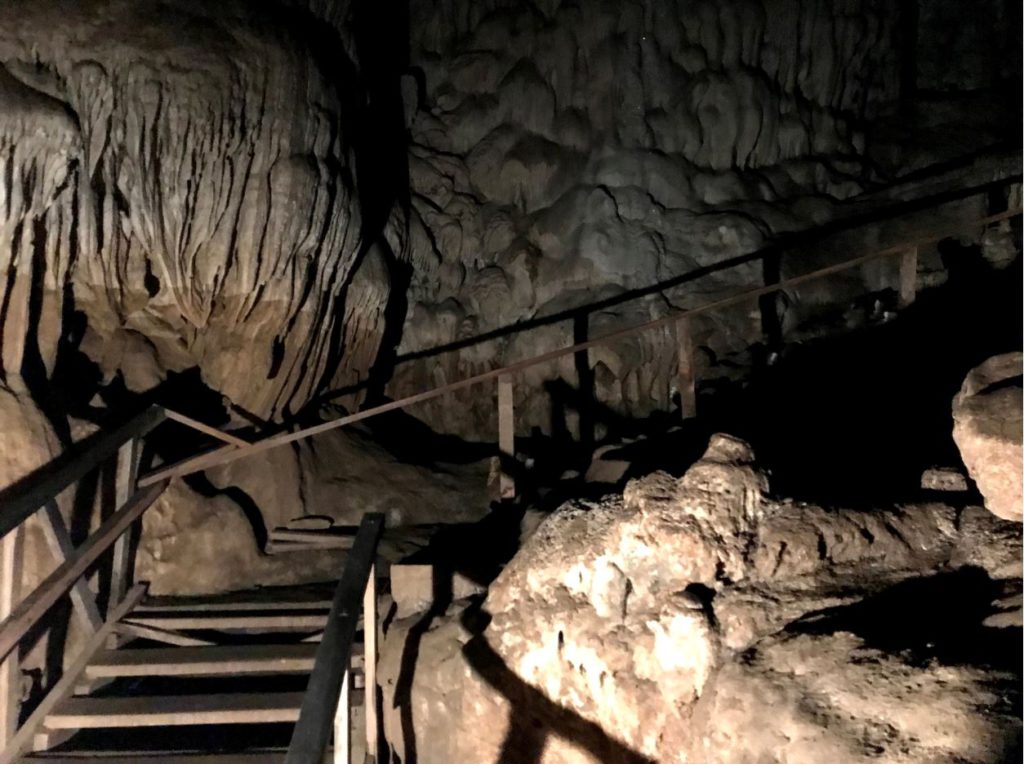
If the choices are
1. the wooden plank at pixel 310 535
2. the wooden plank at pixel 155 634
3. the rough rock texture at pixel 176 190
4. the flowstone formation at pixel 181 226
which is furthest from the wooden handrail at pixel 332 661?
the rough rock texture at pixel 176 190

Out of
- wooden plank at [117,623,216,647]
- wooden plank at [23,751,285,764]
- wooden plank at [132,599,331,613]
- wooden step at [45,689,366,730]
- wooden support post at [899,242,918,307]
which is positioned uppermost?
wooden support post at [899,242,918,307]

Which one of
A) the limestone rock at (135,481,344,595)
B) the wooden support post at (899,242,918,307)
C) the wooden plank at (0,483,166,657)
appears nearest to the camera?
the wooden plank at (0,483,166,657)

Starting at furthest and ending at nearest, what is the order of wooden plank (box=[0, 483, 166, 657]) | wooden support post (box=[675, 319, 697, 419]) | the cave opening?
wooden support post (box=[675, 319, 697, 419])
wooden plank (box=[0, 483, 166, 657])
the cave opening

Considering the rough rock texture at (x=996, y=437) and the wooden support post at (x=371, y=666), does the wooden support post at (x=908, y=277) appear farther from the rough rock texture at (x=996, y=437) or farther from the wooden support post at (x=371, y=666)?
the wooden support post at (x=371, y=666)

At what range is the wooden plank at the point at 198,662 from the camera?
11.5 feet

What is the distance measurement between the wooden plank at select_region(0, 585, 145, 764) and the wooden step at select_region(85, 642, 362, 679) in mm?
52

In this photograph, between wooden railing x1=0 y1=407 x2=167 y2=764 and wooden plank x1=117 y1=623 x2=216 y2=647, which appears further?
wooden plank x1=117 y1=623 x2=216 y2=647

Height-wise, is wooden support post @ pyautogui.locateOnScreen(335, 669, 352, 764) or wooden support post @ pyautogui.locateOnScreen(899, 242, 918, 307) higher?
wooden support post @ pyautogui.locateOnScreen(899, 242, 918, 307)

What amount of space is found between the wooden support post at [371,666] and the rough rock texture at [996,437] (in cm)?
201

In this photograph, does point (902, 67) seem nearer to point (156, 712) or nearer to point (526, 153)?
point (526, 153)

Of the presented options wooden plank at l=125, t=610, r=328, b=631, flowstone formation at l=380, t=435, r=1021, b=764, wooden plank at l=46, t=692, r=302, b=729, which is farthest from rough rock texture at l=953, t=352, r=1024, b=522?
wooden plank at l=125, t=610, r=328, b=631

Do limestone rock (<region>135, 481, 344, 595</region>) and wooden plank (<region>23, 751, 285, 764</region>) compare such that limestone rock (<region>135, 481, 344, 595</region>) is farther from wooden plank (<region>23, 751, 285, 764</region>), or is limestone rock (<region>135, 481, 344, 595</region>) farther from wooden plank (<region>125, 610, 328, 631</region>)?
wooden plank (<region>23, 751, 285, 764</region>)

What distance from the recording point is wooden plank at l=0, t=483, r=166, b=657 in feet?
9.49

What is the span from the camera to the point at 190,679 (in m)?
4.35
